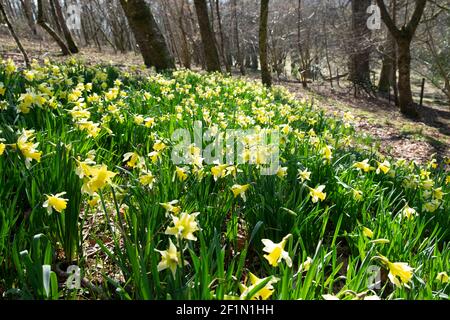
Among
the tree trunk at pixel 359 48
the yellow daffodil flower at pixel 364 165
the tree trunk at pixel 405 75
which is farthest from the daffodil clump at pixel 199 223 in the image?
the tree trunk at pixel 359 48

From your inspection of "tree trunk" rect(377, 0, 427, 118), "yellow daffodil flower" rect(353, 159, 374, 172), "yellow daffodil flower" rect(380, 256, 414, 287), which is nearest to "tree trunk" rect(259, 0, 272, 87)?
"tree trunk" rect(377, 0, 427, 118)

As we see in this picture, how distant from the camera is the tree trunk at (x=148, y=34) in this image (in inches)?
298

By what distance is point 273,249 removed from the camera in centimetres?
112

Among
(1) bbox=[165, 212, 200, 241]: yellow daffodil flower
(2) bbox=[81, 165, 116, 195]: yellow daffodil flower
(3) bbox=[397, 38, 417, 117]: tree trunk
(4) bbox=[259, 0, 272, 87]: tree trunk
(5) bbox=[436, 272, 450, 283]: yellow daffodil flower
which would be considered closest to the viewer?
(1) bbox=[165, 212, 200, 241]: yellow daffodil flower

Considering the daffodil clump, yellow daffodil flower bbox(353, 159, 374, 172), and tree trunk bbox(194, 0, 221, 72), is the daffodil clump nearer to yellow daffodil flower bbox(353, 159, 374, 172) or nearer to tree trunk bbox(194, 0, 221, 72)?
yellow daffodil flower bbox(353, 159, 374, 172)

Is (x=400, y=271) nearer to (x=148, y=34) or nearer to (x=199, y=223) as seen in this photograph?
(x=199, y=223)

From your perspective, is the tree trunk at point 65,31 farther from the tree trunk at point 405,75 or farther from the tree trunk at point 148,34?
the tree trunk at point 405,75

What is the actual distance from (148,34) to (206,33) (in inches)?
121

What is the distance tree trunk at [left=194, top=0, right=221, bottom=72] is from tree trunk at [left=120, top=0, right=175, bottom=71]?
266cm

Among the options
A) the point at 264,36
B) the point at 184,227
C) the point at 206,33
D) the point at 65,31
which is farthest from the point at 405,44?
the point at 184,227

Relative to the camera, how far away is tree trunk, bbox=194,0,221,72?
10.3m

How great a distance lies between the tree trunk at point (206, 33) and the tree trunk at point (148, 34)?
2665 mm
